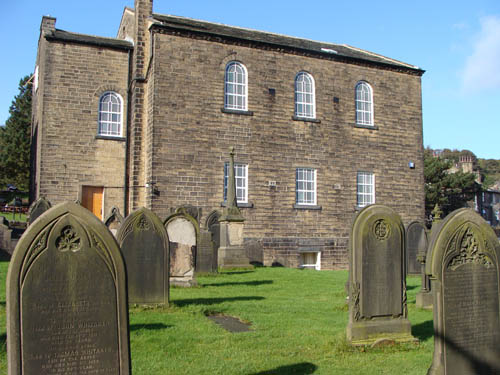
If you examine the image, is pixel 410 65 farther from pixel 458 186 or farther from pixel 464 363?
pixel 458 186

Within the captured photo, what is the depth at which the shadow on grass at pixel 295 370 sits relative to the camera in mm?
5507

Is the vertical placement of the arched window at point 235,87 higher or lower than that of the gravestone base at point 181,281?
higher

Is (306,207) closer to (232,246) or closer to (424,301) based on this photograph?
(232,246)

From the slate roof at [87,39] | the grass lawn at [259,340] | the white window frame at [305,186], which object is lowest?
the grass lawn at [259,340]

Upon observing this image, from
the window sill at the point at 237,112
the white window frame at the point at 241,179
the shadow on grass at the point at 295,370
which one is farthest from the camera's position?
the window sill at the point at 237,112

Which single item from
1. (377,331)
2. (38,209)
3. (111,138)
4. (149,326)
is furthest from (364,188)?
(149,326)

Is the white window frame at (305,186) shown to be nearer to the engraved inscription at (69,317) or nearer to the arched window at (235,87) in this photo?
the arched window at (235,87)

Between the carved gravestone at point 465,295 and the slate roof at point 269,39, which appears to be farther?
the slate roof at point 269,39

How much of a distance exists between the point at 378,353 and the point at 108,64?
20.0 m

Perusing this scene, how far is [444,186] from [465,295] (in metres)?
49.9

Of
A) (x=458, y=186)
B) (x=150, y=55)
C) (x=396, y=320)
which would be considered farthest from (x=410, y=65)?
(x=458, y=186)

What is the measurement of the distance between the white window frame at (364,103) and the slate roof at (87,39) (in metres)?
11.2

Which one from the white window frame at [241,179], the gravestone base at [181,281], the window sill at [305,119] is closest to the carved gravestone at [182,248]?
the gravestone base at [181,281]

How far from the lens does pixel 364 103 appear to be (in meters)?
25.3
